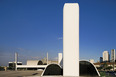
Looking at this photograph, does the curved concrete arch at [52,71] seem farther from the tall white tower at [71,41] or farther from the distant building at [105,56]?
the distant building at [105,56]

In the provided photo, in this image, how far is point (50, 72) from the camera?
2142 cm

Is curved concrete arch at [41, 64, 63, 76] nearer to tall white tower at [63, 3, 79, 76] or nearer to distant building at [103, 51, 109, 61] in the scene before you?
tall white tower at [63, 3, 79, 76]

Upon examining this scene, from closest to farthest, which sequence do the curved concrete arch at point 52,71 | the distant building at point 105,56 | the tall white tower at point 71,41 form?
the tall white tower at point 71,41
the curved concrete arch at point 52,71
the distant building at point 105,56

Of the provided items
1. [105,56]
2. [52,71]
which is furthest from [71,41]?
[105,56]

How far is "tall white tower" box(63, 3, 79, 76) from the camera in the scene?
16.4m

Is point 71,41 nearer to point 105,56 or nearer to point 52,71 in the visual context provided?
point 52,71

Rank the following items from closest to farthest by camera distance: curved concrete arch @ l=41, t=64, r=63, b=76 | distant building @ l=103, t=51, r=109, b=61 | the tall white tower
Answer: the tall white tower, curved concrete arch @ l=41, t=64, r=63, b=76, distant building @ l=103, t=51, r=109, b=61

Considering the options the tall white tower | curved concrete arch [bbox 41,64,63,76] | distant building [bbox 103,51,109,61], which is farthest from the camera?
distant building [bbox 103,51,109,61]

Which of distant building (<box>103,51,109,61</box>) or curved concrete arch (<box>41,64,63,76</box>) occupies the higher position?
curved concrete arch (<box>41,64,63,76</box>)

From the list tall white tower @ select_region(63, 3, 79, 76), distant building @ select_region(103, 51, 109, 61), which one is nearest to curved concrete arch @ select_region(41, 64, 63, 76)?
tall white tower @ select_region(63, 3, 79, 76)

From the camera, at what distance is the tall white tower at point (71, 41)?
1641 cm

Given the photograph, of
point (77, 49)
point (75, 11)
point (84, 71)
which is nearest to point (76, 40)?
point (77, 49)

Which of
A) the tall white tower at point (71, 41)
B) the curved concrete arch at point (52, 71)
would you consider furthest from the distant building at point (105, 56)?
the tall white tower at point (71, 41)

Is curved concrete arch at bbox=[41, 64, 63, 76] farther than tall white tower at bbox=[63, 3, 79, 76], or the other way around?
curved concrete arch at bbox=[41, 64, 63, 76]
